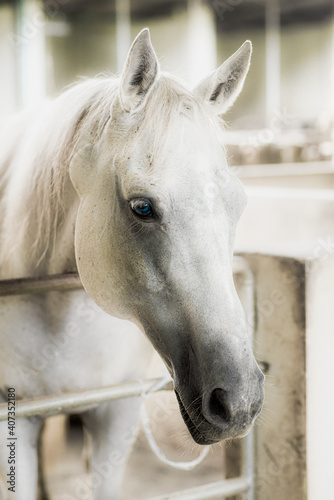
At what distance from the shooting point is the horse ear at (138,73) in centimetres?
108

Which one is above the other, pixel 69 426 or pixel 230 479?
pixel 230 479

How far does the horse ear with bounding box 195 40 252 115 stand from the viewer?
1223mm

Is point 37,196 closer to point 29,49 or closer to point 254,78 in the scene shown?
point 29,49

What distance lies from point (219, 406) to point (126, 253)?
1.16ft

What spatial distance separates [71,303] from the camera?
143 centimetres

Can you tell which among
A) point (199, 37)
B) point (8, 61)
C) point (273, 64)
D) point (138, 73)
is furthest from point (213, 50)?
point (138, 73)

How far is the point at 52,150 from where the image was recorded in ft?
4.41

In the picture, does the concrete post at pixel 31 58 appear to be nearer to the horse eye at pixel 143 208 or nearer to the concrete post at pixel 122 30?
the concrete post at pixel 122 30

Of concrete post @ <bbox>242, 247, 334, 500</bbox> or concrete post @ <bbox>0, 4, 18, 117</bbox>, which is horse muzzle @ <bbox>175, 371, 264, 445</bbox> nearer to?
concrete post @ <bbox>242, 247, 334, 500</bbox>

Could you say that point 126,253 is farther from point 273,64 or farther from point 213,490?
point 273,64

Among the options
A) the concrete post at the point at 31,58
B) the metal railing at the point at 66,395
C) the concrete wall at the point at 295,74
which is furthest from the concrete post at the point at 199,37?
the metal railing at the point at 66,395

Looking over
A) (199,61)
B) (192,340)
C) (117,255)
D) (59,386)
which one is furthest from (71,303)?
(199,61)

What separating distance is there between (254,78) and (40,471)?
35.5 feet

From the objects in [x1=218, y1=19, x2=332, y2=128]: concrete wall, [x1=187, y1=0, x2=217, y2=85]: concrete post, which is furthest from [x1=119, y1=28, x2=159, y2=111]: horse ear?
[x1=218, y1=19, x2=332, y2=128]: concrete wall
